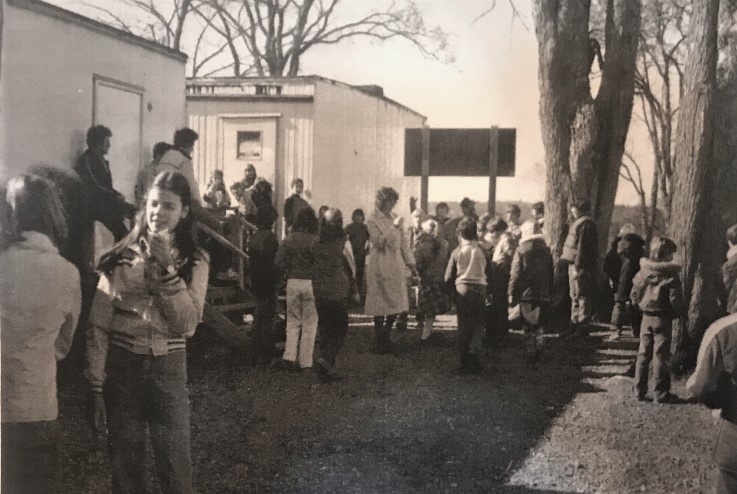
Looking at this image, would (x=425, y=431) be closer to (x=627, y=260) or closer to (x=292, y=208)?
(x=627, y=260)

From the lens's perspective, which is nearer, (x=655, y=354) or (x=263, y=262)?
(x=655, y=354)

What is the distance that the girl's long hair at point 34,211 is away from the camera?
2.31 m

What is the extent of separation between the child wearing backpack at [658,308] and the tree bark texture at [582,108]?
2.42ft

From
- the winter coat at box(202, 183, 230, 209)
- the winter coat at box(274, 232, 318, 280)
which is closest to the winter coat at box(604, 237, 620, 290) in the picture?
the winter coat at box(274, 232, 318, 280)

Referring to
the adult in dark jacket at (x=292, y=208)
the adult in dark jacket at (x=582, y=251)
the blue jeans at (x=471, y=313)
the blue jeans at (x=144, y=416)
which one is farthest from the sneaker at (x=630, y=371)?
the blue jeans at (x=144, y=416)

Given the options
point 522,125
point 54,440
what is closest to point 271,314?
point 522,125

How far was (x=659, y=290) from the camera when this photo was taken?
3795 millimetres

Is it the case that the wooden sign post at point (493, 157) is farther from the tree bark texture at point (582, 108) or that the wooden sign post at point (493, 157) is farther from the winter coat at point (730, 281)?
the winter coat at point (730, 281)

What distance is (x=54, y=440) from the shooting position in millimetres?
2318

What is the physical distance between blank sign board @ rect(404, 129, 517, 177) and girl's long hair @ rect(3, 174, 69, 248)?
1644mm

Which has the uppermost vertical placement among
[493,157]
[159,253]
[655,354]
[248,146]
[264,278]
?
[248,146]

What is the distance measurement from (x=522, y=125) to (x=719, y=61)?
88cm

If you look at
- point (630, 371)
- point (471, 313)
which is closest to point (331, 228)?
point (471, 313)

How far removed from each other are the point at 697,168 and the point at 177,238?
228 centimetres
